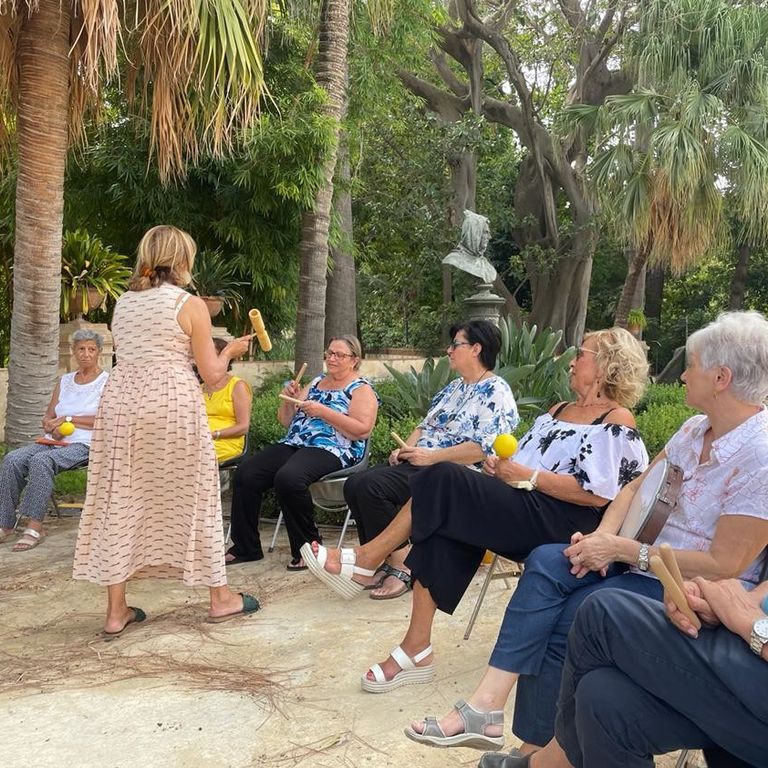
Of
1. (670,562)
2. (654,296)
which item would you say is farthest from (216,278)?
(654,296)

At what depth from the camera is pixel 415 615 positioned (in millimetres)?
3020

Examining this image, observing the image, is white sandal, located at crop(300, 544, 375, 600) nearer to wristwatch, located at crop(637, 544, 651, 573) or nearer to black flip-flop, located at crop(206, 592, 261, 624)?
black flip-flop, located at crop(206, 592, 261, 624)

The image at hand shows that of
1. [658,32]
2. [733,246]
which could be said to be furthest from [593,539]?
[733,246]

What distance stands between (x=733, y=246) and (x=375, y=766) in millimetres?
19937

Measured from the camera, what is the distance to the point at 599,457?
3049 mm

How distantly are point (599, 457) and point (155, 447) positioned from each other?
1.86 meters

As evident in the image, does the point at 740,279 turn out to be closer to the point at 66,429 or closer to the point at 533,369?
the point at 533,369

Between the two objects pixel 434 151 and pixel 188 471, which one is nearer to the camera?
pixel 188 471

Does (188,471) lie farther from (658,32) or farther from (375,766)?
(658,32)

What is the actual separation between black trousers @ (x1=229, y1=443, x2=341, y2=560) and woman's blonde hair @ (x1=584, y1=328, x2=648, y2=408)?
1839mm

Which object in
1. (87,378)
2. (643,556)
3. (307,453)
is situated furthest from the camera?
(87,378)

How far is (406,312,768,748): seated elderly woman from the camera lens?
2184 millimetres

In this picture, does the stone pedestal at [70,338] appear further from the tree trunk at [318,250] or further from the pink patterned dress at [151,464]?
the pink patterned dress at [151,464]

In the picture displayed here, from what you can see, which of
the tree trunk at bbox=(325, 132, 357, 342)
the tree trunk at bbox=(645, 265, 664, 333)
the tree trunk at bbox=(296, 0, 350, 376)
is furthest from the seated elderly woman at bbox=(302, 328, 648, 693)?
the tree trunk at bbox=(645, 265, 664, 333)
